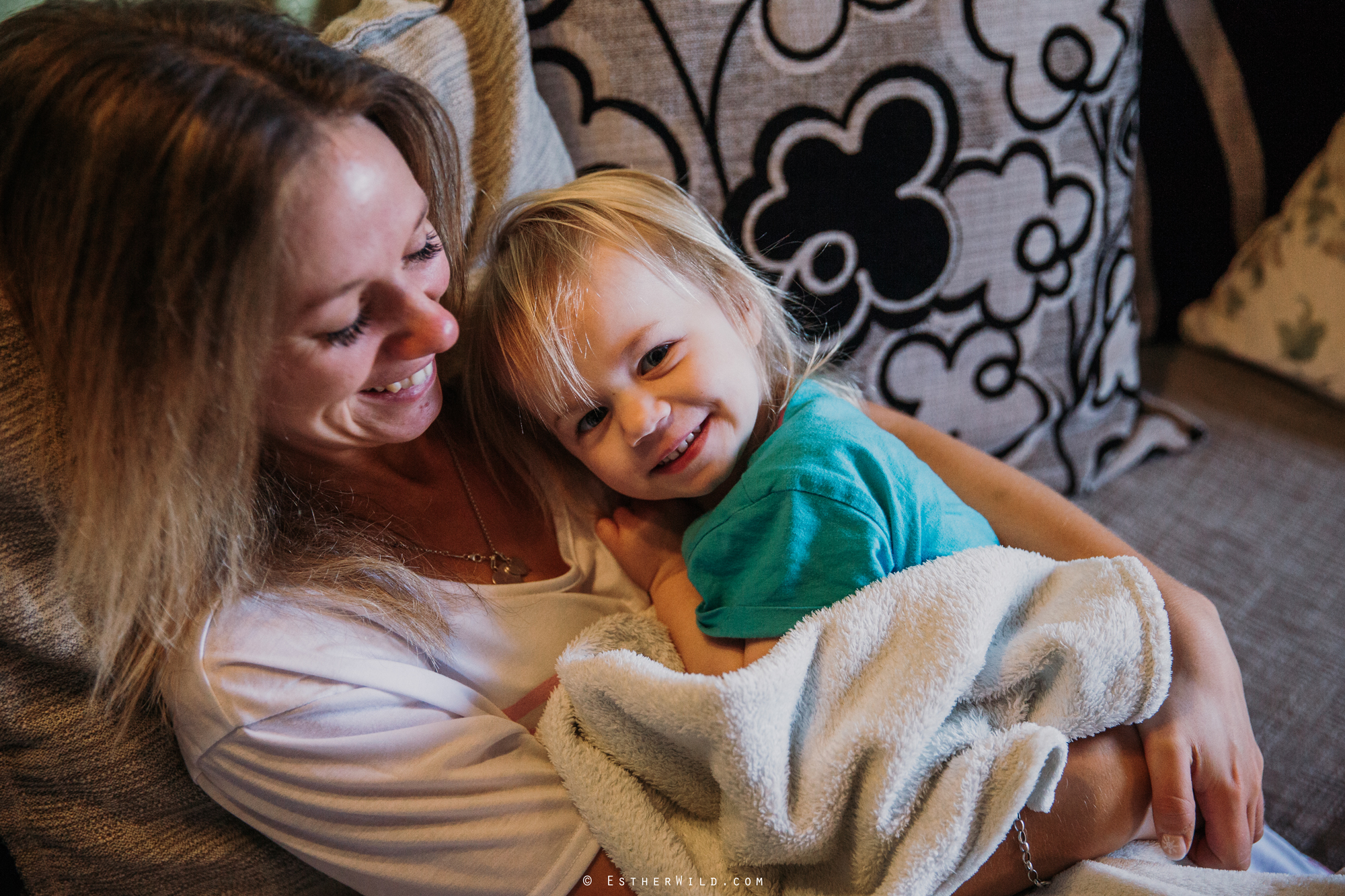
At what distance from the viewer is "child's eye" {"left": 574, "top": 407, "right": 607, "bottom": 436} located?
2.86 ft

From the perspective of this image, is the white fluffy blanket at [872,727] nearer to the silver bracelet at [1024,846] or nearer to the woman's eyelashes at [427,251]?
the silver bracelet at [1024,846]

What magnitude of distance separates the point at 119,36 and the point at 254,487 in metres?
0.36

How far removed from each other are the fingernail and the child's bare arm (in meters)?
0.46

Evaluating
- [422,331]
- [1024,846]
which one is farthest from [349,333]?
[1024,846]

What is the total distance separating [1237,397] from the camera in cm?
142

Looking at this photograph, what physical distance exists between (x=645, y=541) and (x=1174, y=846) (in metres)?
0.56

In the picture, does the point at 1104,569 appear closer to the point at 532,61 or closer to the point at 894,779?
the point at 894,779

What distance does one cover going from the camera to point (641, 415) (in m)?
0.82

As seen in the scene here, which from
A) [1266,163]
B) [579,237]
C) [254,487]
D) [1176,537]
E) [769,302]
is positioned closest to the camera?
[254,487]

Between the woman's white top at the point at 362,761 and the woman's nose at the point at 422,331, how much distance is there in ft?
0.81

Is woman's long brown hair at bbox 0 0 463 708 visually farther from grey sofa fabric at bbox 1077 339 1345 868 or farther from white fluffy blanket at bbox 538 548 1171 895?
grey sofa fabric at bbox 1077 339 1345 868

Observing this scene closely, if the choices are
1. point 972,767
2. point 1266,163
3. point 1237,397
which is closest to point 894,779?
point 972,767

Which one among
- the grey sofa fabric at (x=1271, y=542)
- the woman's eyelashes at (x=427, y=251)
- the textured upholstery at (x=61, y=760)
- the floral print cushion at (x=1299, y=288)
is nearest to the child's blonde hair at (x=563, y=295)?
the woman's eyelashes at (x=427, y=251)

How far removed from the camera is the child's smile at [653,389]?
2.74 feet
